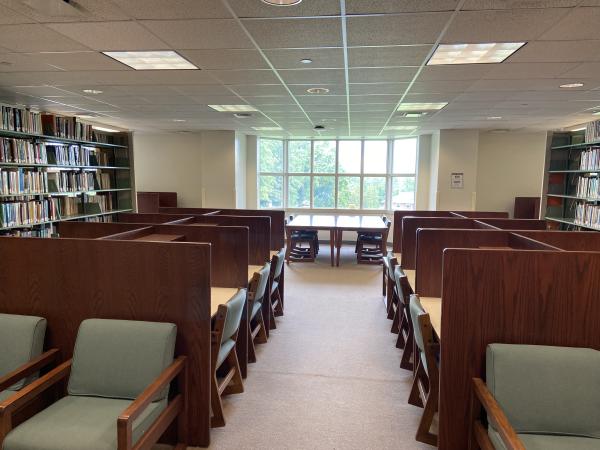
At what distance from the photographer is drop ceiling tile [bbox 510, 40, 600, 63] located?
2.68m

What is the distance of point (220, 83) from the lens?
12.7 ft

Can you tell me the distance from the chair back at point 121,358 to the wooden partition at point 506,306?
1373 mm

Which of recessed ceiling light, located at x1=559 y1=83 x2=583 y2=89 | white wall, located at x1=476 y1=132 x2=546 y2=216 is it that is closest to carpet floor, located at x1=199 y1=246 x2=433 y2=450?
recessed ceiling light, located at x1=559 y1=83 x2=583 y2=89

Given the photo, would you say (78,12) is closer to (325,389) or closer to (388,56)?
(388,56)

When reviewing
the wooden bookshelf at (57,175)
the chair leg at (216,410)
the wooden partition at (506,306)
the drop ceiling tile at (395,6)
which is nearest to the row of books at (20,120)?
the wooden bookshelf at (57,175)

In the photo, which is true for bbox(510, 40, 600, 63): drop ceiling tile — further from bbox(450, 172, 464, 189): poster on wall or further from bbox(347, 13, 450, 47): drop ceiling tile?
bbox(450, 172, 464, 189): poster on wall

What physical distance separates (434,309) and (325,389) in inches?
38.1

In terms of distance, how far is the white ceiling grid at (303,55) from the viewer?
221cm

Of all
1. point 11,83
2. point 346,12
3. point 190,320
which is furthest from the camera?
point 11,83

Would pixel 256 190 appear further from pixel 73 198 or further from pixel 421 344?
pixel 421 344

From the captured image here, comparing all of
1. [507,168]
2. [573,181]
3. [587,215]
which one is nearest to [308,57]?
[587,215]

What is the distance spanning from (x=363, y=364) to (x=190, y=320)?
1.73 meters

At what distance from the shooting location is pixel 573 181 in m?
5.64

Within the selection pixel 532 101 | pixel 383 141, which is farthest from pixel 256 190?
pixel 532 101
